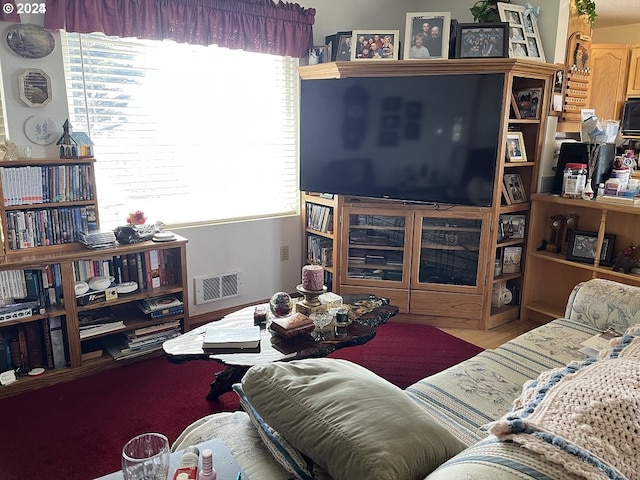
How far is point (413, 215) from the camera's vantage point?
11.2 feet

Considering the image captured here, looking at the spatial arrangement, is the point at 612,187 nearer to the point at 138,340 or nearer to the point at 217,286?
the point at 217,286

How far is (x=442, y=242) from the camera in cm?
347

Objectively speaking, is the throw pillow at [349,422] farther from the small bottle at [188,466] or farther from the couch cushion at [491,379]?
the couch cushion at [491,379]

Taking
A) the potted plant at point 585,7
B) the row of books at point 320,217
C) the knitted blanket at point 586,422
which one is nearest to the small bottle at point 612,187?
the potted plant at point 585,7

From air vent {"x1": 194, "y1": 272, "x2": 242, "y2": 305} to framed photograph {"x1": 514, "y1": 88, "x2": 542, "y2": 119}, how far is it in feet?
7.61

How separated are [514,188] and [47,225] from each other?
2.95 meters

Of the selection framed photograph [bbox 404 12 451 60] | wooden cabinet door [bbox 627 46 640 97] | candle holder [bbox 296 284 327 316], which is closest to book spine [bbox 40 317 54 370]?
candle holder [bbox 296 284 327 316]

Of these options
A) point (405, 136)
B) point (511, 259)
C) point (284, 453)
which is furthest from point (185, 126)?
point (284, 453)

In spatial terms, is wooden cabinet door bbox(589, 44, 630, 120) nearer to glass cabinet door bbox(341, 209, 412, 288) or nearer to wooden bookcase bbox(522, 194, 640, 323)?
wooden bookcase bbox(522, 194, 640, 323)

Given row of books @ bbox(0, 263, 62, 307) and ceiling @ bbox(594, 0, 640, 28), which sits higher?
ceiling @ bbox(594, 0, 640, 28)

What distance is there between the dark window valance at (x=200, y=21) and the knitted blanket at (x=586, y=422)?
2792mm

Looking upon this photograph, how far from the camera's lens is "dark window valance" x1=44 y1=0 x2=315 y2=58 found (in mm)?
2656

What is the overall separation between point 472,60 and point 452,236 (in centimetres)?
116

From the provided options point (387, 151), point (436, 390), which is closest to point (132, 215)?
point (387, 151)
